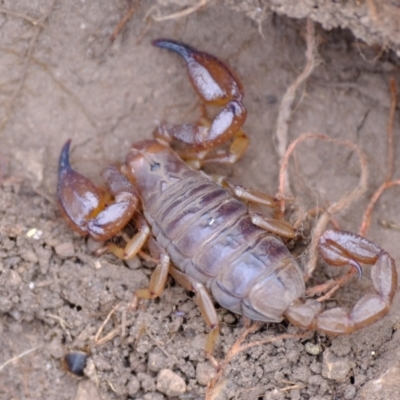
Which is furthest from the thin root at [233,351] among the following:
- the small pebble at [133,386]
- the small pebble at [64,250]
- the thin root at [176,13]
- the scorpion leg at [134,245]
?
the thin root at [176,13]

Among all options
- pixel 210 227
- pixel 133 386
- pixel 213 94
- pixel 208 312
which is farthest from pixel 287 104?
pixel 133 386

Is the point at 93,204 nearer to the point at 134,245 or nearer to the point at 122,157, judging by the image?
the point at 134,245

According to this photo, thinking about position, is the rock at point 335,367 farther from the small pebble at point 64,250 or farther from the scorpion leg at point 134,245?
A: the small pebble at point 64,250

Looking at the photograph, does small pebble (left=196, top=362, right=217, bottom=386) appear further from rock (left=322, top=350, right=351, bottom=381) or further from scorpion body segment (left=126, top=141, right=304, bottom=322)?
rock (left=322, top=350, right=351, bottom=381)

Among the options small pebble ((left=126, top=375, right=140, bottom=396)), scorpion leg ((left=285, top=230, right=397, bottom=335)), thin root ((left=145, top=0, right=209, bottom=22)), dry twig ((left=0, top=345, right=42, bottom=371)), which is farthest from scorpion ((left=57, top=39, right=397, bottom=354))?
dry twig ((left=0, top=345, right=42, bottom=371))

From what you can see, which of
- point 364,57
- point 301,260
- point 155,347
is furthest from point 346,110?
point 155,347

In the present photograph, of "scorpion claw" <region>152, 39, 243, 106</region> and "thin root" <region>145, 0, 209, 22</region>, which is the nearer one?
"thin root" <region>145, 0, 209, 22</region>
